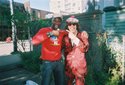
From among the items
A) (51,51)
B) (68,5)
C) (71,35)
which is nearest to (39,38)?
(51,51)

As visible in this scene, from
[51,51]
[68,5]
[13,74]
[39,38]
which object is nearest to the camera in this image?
[39,38]

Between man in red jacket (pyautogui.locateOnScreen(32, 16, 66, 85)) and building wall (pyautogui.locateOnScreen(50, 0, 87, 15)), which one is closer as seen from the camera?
man in red jacket (pyautogui.locateOnScreen(32, 16, 66, 85))

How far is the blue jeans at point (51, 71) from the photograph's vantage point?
4215 millimetres

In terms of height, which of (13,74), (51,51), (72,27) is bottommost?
(13,74)

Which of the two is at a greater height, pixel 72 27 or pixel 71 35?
pixel 72 27

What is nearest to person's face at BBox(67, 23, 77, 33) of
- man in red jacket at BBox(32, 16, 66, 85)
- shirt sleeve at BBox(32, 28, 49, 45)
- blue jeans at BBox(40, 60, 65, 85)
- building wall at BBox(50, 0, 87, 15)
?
man in red jacket at BBox(32, 16, 66, 85)

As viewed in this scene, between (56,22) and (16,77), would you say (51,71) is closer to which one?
(56,22)

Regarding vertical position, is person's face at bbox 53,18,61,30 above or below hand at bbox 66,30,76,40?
above

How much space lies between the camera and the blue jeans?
421cm

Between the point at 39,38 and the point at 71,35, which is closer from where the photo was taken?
the point at 39,38

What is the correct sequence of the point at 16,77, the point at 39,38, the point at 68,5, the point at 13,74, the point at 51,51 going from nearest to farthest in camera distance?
1. the point at 39,38
2. the point at 51,51
3. the point at 16,77
4. the point at 13,74
5. the point at 68,5

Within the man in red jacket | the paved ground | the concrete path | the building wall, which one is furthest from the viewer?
the building wall

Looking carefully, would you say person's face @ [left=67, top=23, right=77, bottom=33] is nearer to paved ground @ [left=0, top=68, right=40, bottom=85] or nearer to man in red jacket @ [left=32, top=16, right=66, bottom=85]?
man in red jacket @ [left=32, top=16, right=66, bottom=85]

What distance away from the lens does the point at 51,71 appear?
13.9ft
